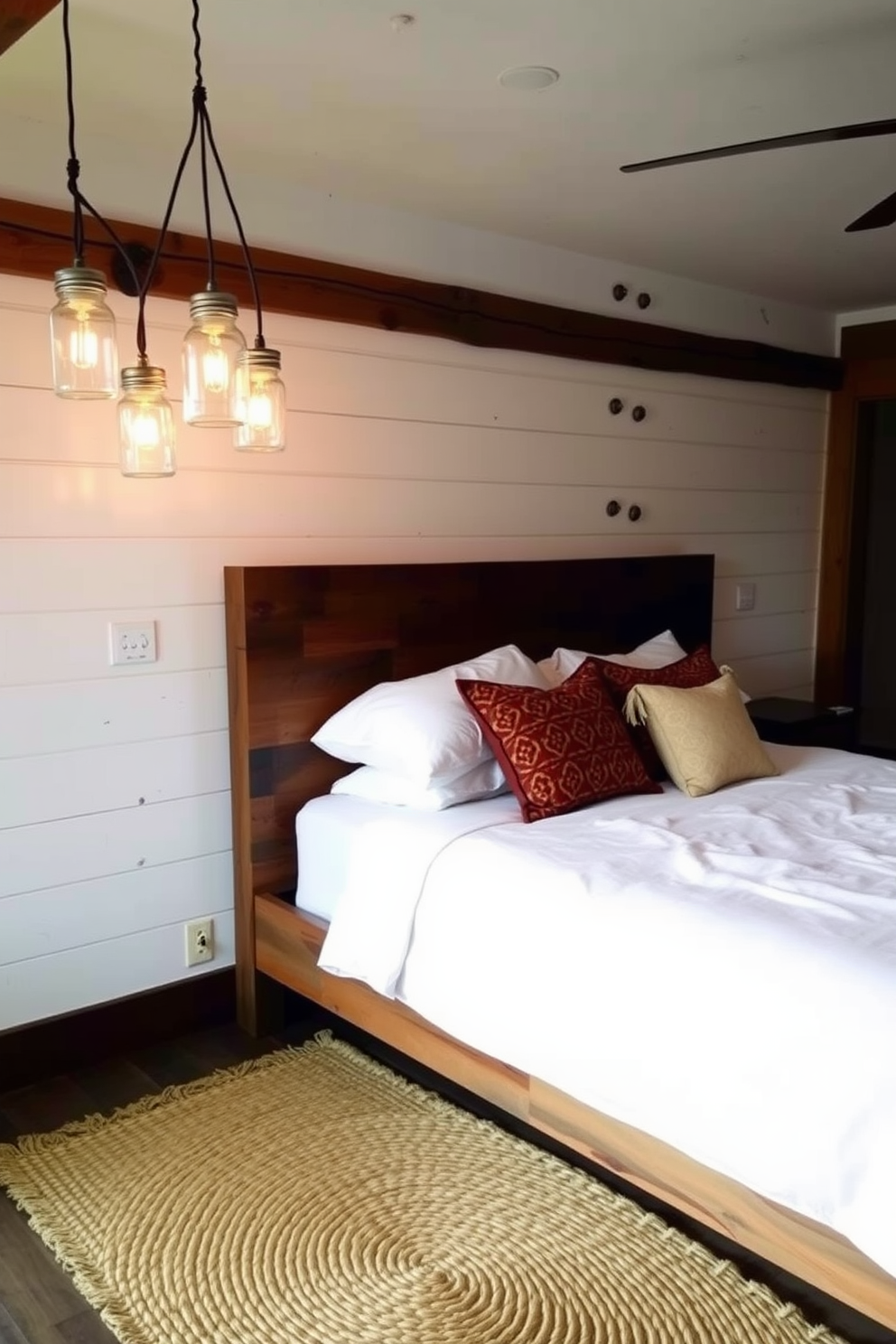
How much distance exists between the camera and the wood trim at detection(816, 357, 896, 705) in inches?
186

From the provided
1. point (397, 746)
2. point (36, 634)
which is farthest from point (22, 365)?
point (397, 746)

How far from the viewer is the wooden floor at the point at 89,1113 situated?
1.95 meters

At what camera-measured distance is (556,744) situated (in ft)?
9.09

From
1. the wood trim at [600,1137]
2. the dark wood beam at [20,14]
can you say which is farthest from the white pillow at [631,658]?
the dark wood beam at [20,14]

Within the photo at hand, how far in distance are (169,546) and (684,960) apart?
1650 mm

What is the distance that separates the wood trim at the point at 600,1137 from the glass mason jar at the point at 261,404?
4.06 feet

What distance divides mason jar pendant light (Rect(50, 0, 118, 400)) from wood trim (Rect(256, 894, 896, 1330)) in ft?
4.82

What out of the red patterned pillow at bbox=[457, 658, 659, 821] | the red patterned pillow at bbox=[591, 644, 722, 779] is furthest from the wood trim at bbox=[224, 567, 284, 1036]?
the red patterned pillow at bbox=[591, 644, 722, 779]

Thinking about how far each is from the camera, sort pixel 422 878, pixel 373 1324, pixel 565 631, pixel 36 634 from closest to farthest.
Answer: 1. pixel 373 1324
2. pixel 422 878
3. pixel 36 634
4. pixel 565 631

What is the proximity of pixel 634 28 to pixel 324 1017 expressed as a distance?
251 cm

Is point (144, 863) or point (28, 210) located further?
point (144, 863)

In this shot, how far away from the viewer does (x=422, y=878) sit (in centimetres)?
247

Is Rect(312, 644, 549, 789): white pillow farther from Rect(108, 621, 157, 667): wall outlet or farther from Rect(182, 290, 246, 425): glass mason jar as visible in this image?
Rect(182, 290, 246, 425): glass mason jar

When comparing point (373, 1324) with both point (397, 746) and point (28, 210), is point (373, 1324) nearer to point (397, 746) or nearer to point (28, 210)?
point (397, 746)
